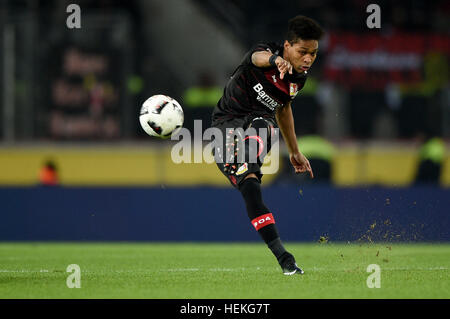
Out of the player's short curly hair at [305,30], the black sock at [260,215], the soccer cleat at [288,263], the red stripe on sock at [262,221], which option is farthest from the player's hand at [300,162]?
the player's short curly hair at [305,30]

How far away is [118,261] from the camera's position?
9.62 meters

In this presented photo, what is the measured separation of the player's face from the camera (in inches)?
289

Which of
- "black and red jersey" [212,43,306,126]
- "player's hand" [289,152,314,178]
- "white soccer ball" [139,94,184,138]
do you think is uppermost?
"black and red jersey" [212,43,306,126]

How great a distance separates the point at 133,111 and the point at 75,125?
1323 millimetres

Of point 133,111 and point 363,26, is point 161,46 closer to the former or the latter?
point 133,111

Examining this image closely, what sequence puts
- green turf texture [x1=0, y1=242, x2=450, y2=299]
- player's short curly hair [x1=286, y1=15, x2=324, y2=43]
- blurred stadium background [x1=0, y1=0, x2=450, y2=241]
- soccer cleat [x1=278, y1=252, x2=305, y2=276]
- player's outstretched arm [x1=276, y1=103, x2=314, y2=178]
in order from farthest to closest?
1. blurred stadium background [x1=0, y1=0, x2=450, y2=241]
2. player's outstretched arm [x1=276, y1=103, x2=314, y2=178]
3. soccer cleat [x1=278, y1=252, x2=305, y2=276]
4. player's short curly hair [x1=286, y1=15, x2=324, y2=43]
5. green turf texture [x1=0, y1=242, x2=450, y2=299]

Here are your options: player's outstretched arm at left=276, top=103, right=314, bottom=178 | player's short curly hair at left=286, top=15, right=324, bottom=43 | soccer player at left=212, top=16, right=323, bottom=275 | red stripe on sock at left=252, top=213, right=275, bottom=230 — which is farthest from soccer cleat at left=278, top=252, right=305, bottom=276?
player's short curly hair at left=286, top=15, right=324, bottom=43

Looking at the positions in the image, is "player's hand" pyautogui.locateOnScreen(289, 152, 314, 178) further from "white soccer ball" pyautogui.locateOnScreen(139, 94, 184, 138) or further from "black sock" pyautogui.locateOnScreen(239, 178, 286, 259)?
"white soccer ball" pyautogui.locateOnScreen(139, 94, 184, 138)

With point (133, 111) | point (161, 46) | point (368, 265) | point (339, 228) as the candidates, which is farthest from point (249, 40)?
point (368, 265)

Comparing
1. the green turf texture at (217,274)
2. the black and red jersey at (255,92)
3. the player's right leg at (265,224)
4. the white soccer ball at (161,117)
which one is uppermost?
the black and red jersey at (255,92)

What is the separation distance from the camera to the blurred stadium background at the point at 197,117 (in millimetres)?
13898

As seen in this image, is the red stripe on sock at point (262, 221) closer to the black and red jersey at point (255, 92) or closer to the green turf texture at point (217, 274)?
the green turf texture at point (217, 274)

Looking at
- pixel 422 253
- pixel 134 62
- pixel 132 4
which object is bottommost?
pixel 422 253

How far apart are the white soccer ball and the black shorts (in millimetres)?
446
